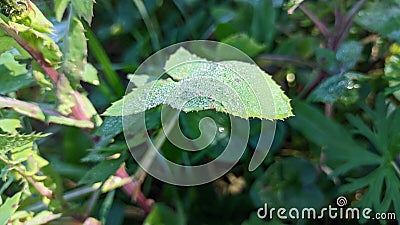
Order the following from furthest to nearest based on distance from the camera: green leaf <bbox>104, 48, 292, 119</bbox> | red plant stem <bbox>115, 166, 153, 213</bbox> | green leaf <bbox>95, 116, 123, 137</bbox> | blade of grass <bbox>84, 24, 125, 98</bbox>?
1. blade of grass <bbox>84, 24, 125, 98</bbox>
2. red plant stem <bbox>115, 166, 153, 213</bbox>
3. green leaf <bbox>95, 116, 123, 137</bbox>
4. green leaf <bbox>104, 48, 292, 119</bbox>

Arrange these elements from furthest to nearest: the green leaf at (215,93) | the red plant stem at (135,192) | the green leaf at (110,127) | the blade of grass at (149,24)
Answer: the blade of grass at (149,24)
the red plant stem at (135,192)
the green leaf at (110,127)
the green leaf at (215,93)

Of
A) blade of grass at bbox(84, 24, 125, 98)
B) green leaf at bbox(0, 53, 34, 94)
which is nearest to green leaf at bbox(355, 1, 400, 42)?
blade of grass at bbox(84, 24, 125, 98)

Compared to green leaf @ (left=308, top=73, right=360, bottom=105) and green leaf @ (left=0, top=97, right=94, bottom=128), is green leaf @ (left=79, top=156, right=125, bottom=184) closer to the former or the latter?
green leaf @ (left=0, top=97, right=94, bottom=128)

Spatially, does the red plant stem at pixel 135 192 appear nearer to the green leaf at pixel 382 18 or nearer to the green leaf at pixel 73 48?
the green leaf at pixel 73 48

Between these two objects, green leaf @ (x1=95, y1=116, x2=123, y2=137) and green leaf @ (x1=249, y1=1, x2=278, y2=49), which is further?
green leaf @ (x1=249, y1=1, x2=278, y2=49)

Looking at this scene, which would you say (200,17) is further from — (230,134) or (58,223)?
(58,223)

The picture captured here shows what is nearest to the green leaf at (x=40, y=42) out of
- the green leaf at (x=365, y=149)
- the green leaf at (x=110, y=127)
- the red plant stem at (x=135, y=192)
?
the green leaf at (x=110, y=127)
